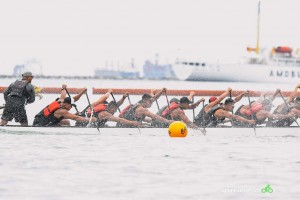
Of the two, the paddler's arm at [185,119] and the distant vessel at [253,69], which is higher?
the paddler's arm at [185,119]

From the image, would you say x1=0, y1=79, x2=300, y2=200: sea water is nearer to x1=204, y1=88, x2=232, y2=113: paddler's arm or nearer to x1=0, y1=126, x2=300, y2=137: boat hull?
x1=0, y1=126, x2=300, y2=137: boat hull

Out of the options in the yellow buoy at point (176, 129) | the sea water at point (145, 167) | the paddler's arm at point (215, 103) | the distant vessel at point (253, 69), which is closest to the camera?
the sea water at point (145, 167)

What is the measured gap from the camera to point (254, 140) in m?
24.3

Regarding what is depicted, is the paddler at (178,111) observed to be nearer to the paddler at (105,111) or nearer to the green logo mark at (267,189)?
the paddler at (105,111)

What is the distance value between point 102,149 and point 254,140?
6.14m

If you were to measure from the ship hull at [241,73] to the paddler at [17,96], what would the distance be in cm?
13588

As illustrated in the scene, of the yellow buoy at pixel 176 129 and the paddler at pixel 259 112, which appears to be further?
the paddler at pixel 259 112

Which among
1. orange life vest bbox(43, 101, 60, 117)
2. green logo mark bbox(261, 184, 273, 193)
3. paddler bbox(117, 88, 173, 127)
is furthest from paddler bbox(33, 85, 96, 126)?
green logo mark bbox(261, 184, 273, 193)

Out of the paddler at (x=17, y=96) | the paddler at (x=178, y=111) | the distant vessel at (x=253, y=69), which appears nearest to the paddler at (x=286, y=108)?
the paddler at (x=178, y=111)

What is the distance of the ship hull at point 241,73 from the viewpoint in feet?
518

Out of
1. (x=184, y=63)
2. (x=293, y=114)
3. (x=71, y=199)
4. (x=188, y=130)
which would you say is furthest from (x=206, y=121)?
(x=184, y=63)

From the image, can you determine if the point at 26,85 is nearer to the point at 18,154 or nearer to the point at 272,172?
the point at 18,154

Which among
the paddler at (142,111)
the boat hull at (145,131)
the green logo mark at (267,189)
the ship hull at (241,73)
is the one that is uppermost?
the green logo mark at (267,189)

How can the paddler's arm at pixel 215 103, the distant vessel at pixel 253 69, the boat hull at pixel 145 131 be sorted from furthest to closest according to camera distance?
the distant vessel at pixel 253 69 → the paddler's arm at pixel 215 103 → the boat hull at pixel 145 131
